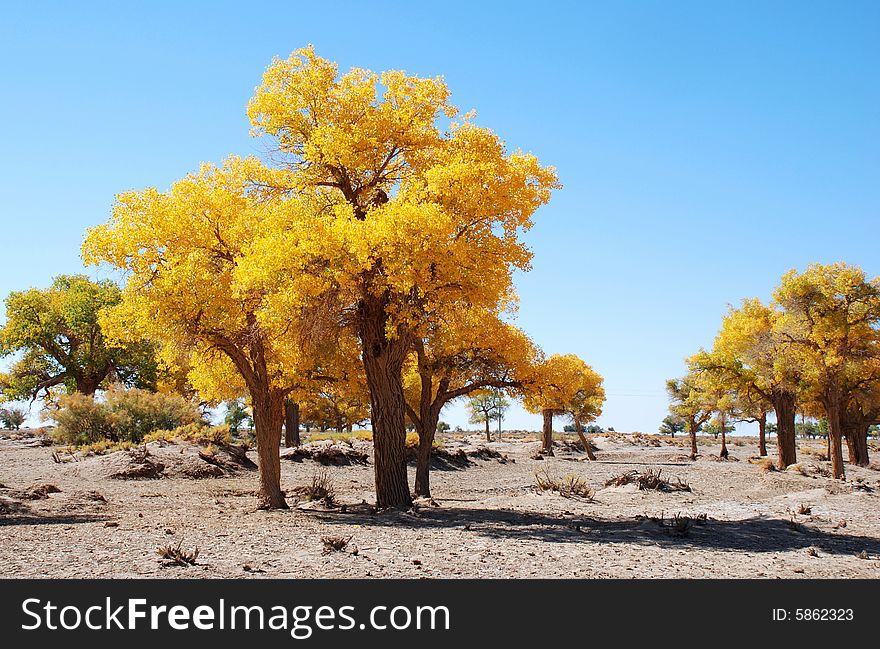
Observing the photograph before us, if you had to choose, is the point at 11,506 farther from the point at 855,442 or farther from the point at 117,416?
the point at 855,442

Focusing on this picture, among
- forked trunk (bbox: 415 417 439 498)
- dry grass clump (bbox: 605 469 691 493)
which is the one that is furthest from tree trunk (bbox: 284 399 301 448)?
dry grass clump (bbox: 605 469 691 493)

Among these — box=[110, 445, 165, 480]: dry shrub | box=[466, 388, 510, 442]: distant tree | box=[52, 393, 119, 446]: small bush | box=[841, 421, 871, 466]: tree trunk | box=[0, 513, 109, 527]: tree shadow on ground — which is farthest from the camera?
box=[466, 388, 510, 442]: distant tree

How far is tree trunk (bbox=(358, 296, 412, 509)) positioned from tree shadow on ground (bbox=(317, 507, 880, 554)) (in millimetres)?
744

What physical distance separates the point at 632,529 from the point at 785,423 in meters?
23.7

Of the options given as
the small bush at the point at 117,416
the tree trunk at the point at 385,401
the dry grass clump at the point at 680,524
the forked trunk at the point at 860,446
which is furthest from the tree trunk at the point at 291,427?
the forked trunk at the point at 860,446

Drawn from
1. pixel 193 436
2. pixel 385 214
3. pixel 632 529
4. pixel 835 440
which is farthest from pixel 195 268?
pixel 835 440

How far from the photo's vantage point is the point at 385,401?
15.9 meters

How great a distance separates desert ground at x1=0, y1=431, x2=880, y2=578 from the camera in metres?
8.95

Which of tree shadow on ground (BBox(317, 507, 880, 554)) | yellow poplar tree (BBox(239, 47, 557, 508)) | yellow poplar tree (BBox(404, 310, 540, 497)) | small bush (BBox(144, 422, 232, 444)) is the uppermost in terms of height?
yellow poplar tree (BBox(239, 47, 557, 508))

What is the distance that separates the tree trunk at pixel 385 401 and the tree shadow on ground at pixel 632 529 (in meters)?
0.74

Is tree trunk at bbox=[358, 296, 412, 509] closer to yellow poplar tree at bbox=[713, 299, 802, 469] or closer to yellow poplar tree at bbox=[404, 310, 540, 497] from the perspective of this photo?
yellow poplar tree at bbox=[404, 310, 540, 497]

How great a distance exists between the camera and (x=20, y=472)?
24.4m

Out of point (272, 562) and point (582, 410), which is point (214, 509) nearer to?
point (272, 562)
